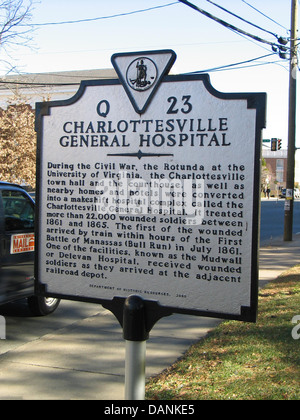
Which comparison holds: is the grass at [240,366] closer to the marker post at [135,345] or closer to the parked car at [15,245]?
the marker post at [135,345]

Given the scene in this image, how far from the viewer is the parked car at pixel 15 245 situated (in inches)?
230

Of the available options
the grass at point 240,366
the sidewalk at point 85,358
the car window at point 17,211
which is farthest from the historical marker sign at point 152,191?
the car window at point 17,211

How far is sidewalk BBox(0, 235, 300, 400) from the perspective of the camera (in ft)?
13.7

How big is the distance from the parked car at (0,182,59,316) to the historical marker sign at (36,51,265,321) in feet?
10.5

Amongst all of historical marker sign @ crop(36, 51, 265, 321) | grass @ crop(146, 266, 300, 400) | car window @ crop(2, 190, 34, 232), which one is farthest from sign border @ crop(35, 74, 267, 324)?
car window @ crop(2, 190, 34, 232)

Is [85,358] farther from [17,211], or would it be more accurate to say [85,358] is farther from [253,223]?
[253,223]

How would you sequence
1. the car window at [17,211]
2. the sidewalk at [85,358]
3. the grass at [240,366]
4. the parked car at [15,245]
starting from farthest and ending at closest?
the car window at [17,211]
the parked car at [15,245]
the sidewalk at [85,358]
the grass at [240,366]

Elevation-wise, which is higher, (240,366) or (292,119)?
(292,119)

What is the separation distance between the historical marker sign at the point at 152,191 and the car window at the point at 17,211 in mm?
3389

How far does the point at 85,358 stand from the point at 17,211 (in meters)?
2.21

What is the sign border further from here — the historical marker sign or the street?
the street

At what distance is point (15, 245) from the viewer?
599cm

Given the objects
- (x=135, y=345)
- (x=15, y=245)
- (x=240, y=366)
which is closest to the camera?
(x=135, y=345)

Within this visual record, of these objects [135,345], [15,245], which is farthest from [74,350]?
[135,345]
